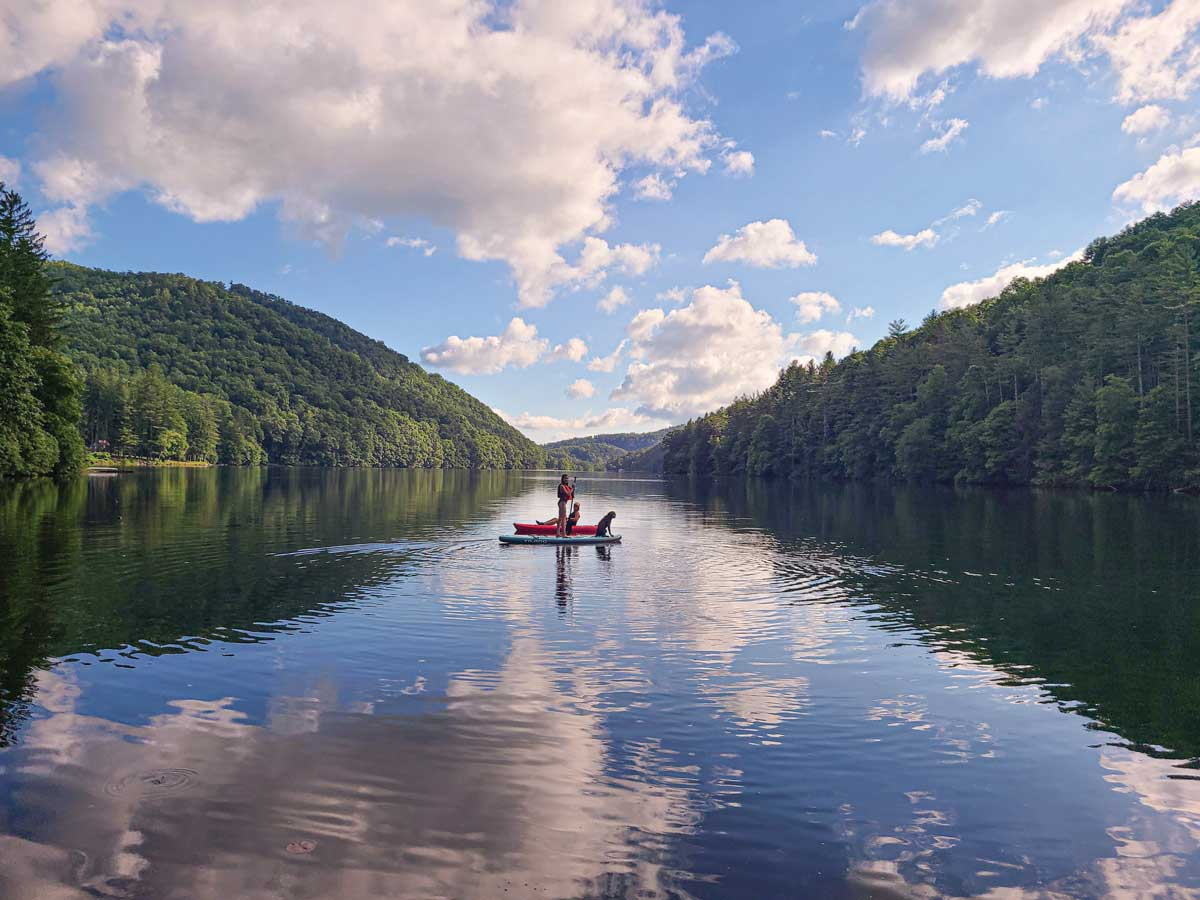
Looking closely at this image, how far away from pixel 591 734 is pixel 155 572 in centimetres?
1938

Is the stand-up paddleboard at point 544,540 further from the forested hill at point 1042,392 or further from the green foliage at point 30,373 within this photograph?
the forested hill at point 1042,392

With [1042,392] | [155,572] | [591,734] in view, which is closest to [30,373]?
[155,572]

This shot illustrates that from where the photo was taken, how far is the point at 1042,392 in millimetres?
97938

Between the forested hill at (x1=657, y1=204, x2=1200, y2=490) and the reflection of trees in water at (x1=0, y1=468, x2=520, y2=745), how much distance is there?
236 feet

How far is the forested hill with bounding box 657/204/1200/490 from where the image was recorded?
78375mm

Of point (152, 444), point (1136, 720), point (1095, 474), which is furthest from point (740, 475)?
point (1136, 720)

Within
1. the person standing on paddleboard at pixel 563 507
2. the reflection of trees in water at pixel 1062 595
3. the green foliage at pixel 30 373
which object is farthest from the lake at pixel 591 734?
the green foliage at pixel 30 373

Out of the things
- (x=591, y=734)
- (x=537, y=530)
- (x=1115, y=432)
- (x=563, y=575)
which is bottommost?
(x=591, y=734)

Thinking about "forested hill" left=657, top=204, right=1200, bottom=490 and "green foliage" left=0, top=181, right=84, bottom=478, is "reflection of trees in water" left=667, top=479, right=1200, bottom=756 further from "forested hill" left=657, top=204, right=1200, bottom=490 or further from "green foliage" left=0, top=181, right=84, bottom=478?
"green foliage" left=0, top=181, right=84, bottom=478

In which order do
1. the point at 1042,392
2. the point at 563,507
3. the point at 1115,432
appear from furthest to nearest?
1. the point at 1042,392
2. the point at 1115,432
3. the point at 563,507

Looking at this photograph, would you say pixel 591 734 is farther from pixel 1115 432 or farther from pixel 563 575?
pixel 1115 432

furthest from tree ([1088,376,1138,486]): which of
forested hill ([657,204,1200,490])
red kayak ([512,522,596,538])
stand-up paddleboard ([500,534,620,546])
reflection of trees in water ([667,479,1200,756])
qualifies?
red kayak ([512,522,596,538])

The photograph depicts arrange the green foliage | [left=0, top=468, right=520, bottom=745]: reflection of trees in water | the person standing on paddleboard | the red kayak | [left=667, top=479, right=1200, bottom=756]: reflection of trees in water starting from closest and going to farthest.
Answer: [left=667, top=479, right=1200, bottom=756]: reflection of trees in water < [left=0, top=468, right=520, bottom=745]: reflection of trees in water < the person standing on paddleboard < the red kayak < the green foliage

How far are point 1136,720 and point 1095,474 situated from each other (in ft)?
270
